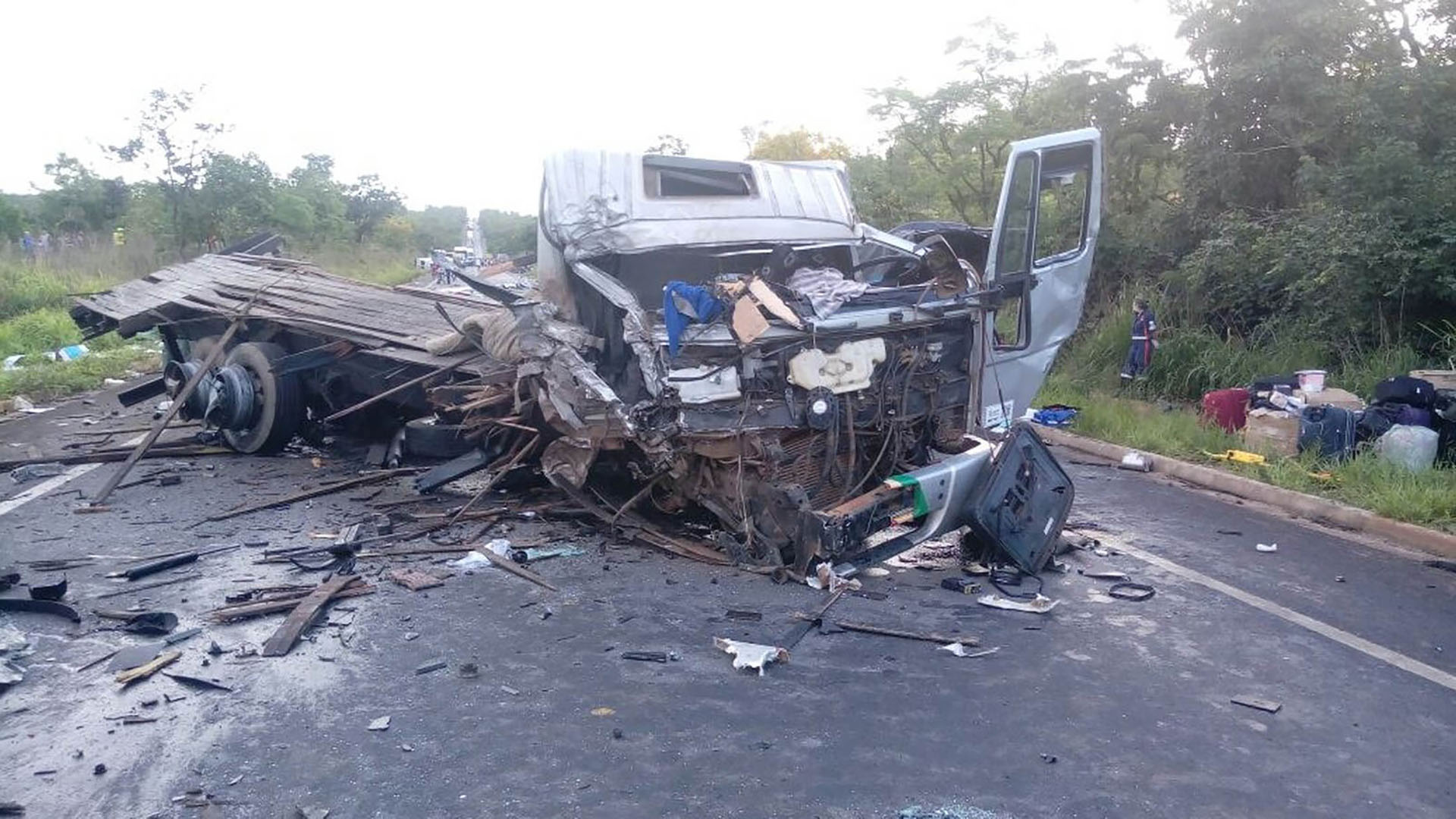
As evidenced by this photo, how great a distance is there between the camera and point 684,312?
576 cm

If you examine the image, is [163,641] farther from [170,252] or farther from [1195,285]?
[170,252]

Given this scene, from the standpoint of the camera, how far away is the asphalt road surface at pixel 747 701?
138 inches

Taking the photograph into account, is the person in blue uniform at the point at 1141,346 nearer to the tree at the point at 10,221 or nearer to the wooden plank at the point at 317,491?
the wooden plank at the point at 317,491

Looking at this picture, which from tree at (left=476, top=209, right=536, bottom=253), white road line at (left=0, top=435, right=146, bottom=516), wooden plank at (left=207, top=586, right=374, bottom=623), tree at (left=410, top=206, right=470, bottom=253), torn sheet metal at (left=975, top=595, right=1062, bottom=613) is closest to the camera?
wooden plank at (left=207, top=586, right=374, bottom=623)

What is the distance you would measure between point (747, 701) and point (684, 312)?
2.24 meters

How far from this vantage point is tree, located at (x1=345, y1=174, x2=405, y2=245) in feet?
162

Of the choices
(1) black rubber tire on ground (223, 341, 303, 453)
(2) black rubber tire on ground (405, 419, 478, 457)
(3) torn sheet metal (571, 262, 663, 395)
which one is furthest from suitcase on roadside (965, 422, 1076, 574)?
(1) black rubber tire on ground (223, 341, 303, 453)

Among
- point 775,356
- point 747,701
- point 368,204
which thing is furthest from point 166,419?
point 368,204

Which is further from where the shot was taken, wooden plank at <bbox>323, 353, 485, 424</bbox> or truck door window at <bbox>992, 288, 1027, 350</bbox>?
wooden plank at <bbox>323, 353, 485, 424</bbox>

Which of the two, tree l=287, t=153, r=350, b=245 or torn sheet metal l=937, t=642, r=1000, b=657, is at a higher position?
tree l=287, t=153, r=350, b=245

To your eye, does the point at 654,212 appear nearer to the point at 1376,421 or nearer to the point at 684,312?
the point at 684,312

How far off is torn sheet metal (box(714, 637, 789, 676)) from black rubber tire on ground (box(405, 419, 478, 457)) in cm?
400

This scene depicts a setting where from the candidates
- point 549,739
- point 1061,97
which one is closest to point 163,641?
point 549,739

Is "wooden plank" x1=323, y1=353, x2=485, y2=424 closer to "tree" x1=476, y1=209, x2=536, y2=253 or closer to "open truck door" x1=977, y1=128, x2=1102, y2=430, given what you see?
"open truck door" x1=977, y1=128, x2=1102, y2=430
